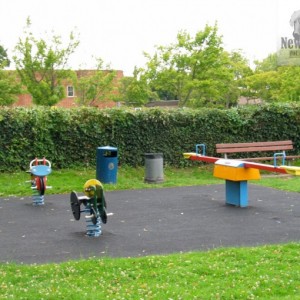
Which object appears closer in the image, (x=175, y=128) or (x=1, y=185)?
(x=1, y=185)

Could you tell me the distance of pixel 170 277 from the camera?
5.90 meters

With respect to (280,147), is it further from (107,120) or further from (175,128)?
(107,120)

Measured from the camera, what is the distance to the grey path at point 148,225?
7504 mm

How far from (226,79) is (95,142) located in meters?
20.2

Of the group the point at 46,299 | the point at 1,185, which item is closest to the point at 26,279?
the point at 46,299

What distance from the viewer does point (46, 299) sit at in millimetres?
5211

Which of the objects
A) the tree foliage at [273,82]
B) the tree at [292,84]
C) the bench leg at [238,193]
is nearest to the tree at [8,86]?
the tree foliage at [273,82]

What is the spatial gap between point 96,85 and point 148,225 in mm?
29453

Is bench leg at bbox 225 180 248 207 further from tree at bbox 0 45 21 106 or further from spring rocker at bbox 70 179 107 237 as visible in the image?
tree at bbox 0 45 21 106

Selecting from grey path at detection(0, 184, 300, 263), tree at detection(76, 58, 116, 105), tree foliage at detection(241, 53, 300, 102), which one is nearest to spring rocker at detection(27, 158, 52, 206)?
grey path at detection(0, 184, 300, 263)

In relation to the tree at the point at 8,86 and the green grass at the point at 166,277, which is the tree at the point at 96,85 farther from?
the green grass at the point at 166,277

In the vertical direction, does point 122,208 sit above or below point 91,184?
below

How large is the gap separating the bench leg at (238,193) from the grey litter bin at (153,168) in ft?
12.9

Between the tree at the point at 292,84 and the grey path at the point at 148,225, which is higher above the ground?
the tree at the point at 292,84
